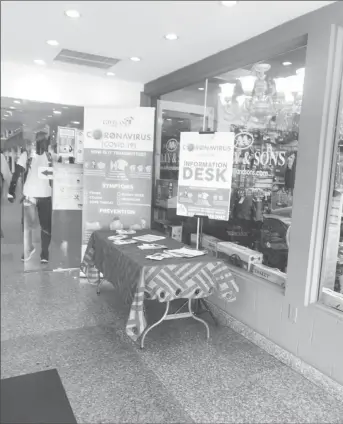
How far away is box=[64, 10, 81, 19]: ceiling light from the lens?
7.49 ft

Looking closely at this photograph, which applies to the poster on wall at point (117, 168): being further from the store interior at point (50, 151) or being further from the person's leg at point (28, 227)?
the person's leg at point (28, 227)

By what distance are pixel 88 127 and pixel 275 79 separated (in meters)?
1.89

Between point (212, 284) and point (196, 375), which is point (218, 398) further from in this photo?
point (212, 284)

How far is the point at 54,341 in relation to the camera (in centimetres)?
258

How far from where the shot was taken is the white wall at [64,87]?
12.5ft

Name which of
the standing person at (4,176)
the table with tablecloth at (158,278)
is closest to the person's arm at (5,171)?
the standing person at (4,176)

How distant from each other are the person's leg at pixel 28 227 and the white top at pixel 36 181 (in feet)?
0.49

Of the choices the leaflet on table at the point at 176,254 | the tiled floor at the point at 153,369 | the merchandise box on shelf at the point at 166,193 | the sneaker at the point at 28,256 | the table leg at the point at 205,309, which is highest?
the merchandise box on shelf at the point at 166,193

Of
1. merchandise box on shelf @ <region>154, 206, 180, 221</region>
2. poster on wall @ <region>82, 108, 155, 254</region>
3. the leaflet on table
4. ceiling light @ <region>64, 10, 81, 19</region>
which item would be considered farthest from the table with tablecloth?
ceiling light @ <region>64, 10, 81, 19</region>

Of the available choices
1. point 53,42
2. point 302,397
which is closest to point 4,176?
point 53,42

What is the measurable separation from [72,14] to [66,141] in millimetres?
1904

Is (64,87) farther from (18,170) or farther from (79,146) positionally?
(18,170)

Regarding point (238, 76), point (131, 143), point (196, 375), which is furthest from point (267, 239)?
point (131, 143)

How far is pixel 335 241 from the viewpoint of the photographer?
2.34 meters
